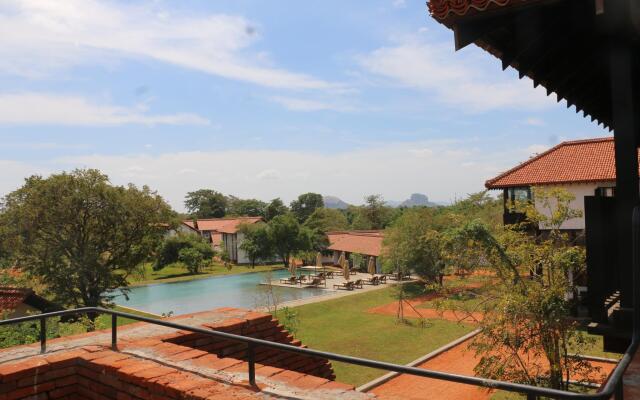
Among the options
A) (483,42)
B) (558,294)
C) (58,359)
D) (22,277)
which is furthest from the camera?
(22,277)

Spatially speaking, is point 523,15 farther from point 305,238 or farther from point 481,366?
point 305,238

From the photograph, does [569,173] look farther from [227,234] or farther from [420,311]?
[227,234]

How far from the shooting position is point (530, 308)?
1033 cm

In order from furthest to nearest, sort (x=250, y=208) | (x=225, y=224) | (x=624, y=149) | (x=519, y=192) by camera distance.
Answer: (x=250, y=208), (x=225, y=224), (x=519, y=192), (x=624, y=149)

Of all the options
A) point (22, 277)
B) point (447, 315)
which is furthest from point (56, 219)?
point (447, 315)

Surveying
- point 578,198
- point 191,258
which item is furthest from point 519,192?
point 191,258

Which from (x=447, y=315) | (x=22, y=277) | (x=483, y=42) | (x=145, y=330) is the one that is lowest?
(x=447, y=315)

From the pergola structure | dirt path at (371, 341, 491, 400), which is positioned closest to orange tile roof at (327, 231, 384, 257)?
dirt path at (371, 341, 491, 400)

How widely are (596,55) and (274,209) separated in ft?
225

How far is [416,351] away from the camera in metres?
17.1

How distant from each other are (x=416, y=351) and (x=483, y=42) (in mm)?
15461

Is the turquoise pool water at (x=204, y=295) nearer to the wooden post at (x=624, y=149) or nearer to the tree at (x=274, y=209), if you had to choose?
the wooden post at (x=624, y=149)

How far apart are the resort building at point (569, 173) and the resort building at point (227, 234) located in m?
38.1

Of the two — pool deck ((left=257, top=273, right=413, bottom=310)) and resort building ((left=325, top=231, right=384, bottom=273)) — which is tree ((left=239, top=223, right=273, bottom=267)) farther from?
pool deck ((left=257, top=273, right=413, bottom=310))
